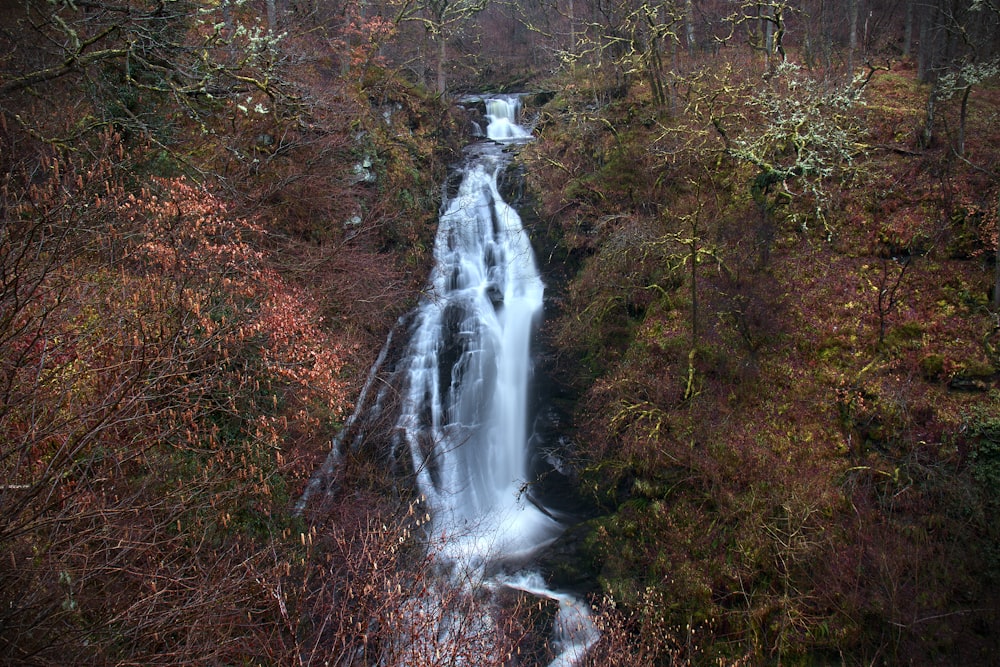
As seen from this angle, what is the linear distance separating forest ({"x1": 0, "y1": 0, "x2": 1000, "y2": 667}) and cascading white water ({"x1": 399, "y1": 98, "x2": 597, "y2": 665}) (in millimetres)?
694

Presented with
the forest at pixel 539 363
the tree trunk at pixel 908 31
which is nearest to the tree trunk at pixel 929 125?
the forest at pixel 539 363

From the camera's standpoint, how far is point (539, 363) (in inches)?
603

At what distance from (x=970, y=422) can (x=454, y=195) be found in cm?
1558

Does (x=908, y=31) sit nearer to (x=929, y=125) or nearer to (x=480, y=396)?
(x=929, y=125)

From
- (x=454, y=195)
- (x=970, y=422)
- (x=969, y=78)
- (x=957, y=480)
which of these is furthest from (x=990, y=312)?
(x=454, y=195)

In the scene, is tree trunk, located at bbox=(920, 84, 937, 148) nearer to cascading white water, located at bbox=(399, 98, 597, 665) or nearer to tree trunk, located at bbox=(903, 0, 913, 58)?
tree trunk, located at bbox=(903, 0, 913, 58)

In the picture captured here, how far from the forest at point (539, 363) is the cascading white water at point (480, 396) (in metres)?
0.69

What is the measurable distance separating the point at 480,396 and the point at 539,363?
183 cm

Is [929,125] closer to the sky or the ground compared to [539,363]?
closer to the sky

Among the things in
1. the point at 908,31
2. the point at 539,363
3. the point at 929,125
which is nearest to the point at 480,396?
the point at 539,363

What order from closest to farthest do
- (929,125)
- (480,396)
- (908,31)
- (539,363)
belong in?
(929,125), (480,396), (539,363), (908,31)

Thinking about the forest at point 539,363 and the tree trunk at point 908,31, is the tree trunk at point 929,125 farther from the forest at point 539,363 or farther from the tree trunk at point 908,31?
the tree trunk at point 908,31

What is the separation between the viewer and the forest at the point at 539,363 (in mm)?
5520

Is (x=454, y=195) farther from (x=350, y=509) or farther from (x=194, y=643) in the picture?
(x=194, y=643)
